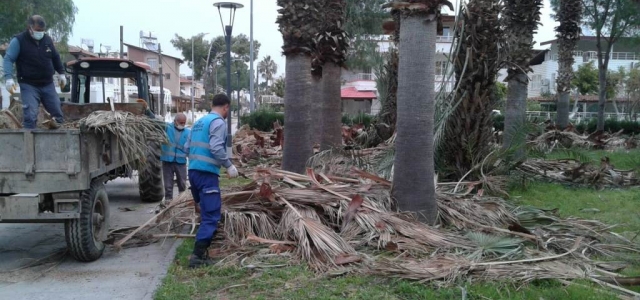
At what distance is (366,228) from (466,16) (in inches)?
205

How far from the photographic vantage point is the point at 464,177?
32.5 ft

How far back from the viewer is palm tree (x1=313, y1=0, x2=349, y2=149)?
12859mm

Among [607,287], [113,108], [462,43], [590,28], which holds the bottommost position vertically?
[607,287]

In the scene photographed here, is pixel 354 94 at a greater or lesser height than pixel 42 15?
lesser

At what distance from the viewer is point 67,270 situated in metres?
6.73

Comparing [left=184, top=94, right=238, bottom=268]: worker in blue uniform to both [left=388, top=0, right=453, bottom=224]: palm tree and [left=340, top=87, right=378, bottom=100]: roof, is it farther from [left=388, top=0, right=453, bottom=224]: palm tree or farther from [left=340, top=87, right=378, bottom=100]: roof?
[left=340, top=87, right=378, bottom=100]: roof

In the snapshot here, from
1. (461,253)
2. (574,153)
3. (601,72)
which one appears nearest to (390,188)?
(461,253)

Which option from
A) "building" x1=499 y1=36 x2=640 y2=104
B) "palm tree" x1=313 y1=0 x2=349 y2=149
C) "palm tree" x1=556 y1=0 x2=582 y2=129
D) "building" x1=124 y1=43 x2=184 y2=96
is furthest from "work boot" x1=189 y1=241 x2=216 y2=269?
"building" x1=124 y1=43 x2=184 y2=96

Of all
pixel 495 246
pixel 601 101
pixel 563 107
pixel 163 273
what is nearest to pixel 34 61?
pixel 163 273

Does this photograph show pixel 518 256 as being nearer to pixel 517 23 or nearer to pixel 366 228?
pixel 366 228

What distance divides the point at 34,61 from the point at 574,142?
13831 mm

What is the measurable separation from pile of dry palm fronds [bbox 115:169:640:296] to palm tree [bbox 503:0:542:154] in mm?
4396

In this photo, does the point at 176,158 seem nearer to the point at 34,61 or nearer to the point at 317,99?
the point at 34,61

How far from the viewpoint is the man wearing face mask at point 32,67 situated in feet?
25.8
